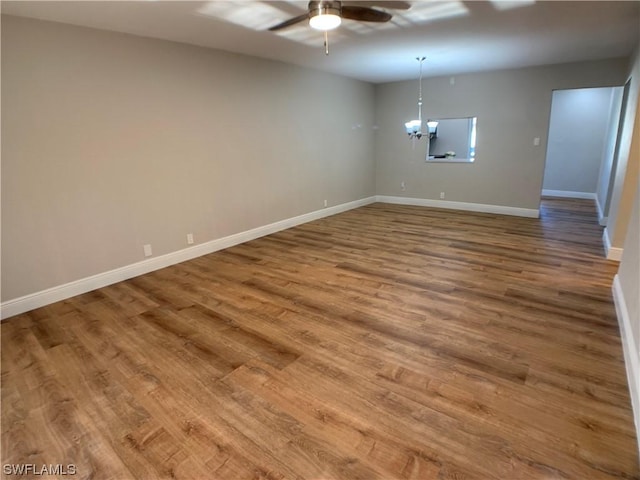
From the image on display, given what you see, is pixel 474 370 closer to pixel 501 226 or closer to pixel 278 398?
pixel 278 398

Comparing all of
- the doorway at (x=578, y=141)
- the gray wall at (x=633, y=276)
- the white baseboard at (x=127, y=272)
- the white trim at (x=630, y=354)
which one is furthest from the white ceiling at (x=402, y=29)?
the doorway at (x=578, y=141)

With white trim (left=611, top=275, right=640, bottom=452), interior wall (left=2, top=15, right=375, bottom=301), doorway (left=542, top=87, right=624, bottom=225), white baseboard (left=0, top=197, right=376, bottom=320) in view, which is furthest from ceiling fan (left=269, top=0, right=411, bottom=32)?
doorway (left=542, top=87, right=624, bottom=225)

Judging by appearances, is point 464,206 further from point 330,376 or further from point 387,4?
point 330,376

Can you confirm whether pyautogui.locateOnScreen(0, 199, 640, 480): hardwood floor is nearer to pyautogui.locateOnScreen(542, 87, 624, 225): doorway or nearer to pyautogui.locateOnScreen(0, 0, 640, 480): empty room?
pyautogui.locateOnScreen(0, 0, 640, 480): empty room

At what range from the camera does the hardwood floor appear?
5.27 feet

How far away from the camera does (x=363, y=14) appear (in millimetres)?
2527

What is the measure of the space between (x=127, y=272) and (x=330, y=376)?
111 inches

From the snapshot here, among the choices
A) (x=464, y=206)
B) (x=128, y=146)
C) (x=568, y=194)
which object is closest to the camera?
(x=128, y=146)

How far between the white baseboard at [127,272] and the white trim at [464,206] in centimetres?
274

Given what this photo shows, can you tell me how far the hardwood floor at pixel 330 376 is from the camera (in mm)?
1607

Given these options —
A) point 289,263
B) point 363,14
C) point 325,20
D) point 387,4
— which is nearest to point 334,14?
point 325,20

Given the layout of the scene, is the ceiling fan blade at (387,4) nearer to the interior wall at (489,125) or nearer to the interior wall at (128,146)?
the interior wall at (128,146)

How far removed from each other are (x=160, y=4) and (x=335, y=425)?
3.35 m

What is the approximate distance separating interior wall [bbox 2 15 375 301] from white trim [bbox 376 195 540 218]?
2.94 metres
